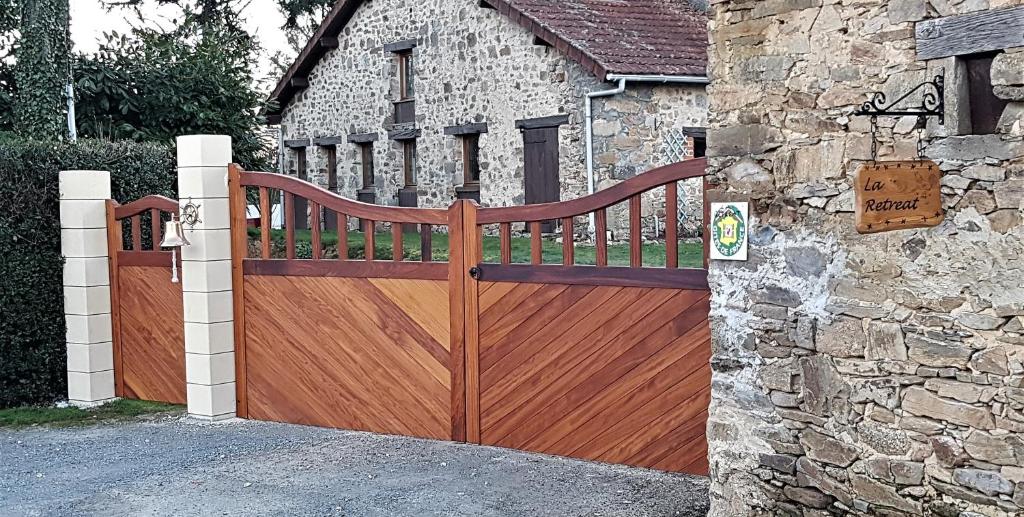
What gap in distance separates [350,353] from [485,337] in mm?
1278

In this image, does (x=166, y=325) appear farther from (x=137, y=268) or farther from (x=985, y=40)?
(x=985, y=40)

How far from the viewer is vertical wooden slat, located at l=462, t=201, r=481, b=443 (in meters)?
7.10

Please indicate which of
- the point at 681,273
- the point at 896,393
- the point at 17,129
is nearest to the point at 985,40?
the point at 896,393

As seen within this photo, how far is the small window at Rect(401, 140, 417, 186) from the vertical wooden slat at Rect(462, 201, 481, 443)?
12881 millimetres

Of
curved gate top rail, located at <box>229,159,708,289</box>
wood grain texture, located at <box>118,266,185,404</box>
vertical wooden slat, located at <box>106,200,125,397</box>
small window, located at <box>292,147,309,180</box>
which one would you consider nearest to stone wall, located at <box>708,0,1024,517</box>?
curved gate top rail, located at <box>229,159,708,289</box>

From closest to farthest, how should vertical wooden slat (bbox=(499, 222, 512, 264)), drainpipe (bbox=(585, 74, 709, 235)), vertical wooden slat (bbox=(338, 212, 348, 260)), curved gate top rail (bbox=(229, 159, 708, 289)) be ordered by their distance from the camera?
1. curved gate top rail (bbox=(229, 159, 708, 289))
2. vertical wooden slat (bbox=(499, 222, 512, 264))
3. vertical wooden slat (bbox=(338, 212, 348, 260))
4. drainpipe (bbox=(585, 74, 709, 235))

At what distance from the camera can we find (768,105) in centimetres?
490

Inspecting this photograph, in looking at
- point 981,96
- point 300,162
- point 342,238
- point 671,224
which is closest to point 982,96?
point 981,96

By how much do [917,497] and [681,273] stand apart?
1.98 metres

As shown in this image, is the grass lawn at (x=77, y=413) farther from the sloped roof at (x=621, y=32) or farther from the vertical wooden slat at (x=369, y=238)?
the sloped roof at (x=621, y=32)

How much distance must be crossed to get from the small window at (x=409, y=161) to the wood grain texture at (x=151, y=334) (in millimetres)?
10799

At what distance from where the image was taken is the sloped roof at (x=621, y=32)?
15.4 m

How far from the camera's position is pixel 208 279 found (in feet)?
27.3

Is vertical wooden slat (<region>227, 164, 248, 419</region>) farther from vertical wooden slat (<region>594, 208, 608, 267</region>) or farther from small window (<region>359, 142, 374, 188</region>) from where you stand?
small window (<region>359, 142, 374, 188</region>)
